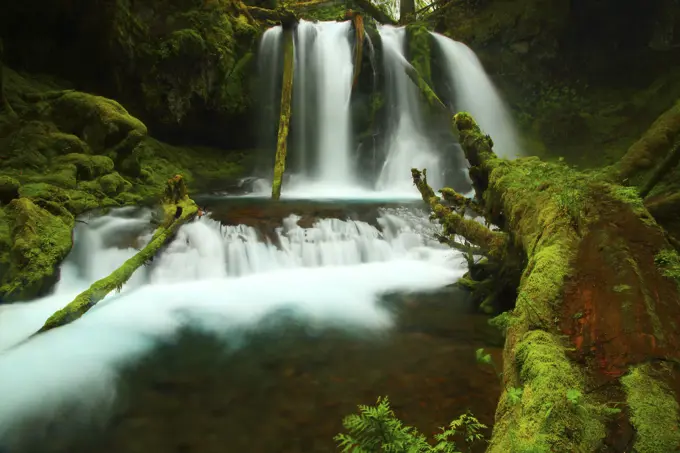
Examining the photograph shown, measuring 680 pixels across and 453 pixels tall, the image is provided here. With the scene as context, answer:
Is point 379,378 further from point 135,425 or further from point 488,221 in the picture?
point 488,221

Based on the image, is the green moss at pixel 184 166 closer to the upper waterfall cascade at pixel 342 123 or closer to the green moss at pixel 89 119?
the green moss at pixel 89 119

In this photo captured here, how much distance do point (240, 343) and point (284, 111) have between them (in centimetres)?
878

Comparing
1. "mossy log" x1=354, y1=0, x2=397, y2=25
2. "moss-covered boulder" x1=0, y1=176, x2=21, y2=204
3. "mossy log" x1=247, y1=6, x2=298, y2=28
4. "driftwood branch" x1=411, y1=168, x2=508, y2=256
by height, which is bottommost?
"driftwood branch" x1=411, y1=168, x2=508, y2=256

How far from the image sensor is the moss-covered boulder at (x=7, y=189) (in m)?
6.18

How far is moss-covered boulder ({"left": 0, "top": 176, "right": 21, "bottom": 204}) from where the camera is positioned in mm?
6184

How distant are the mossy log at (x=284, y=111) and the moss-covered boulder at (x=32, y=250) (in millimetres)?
5186

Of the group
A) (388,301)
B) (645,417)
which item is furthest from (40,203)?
(645,417)

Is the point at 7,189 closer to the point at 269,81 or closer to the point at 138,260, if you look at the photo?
the point at 138,260

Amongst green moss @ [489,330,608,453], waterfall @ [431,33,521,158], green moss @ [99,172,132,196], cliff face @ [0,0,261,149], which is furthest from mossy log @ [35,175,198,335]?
waterfall @ [431,33,521,158]

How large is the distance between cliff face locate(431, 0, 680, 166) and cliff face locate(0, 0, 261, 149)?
9.67 metres

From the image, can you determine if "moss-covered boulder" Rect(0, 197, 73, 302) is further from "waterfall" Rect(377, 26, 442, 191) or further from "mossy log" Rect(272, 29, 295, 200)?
"waterfall" Rect(377, 26, 442, 191)

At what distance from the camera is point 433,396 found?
11.4 feet

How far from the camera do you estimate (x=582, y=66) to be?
16.2 metres

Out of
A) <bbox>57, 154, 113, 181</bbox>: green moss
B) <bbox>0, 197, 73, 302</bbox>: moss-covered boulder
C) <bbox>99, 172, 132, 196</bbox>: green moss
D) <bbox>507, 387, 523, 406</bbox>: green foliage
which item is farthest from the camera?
<bbox>99, 172, 132, 196</bbox>: green moss
